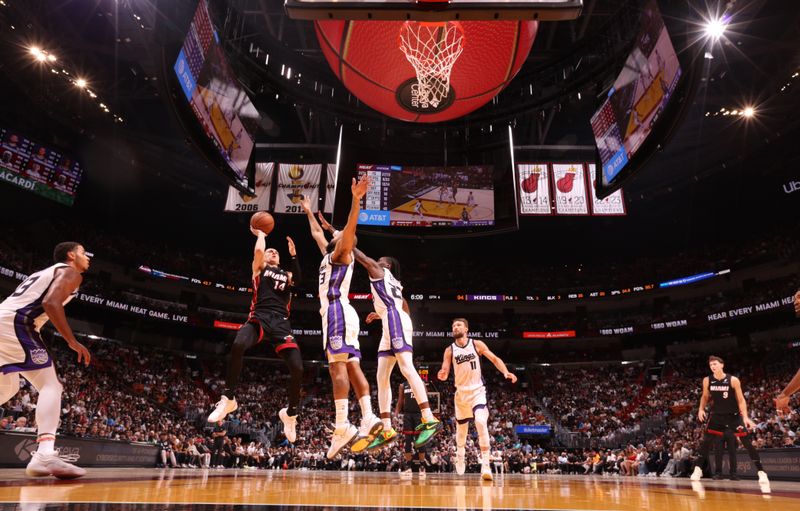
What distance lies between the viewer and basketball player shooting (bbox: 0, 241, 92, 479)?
12.5 feet

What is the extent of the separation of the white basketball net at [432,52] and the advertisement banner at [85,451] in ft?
23.5

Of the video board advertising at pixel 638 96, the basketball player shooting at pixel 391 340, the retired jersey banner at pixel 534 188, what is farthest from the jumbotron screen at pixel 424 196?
the basketball player shooting at pixel 391 340

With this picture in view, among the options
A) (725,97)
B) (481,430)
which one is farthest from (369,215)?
(725,97)

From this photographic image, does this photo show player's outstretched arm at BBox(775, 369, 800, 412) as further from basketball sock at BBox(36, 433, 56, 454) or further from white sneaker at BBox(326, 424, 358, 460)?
basketball sock at BBox(36, 433, 56, 454)

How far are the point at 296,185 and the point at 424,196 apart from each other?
14.1 feet

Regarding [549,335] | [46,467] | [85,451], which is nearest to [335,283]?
[46,467]

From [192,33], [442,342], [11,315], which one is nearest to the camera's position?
[11,315]

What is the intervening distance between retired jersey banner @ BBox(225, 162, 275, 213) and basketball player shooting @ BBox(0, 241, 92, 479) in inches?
467

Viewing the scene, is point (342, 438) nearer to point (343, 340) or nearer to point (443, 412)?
point (343, 340)

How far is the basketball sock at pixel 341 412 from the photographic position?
4591 millimetres

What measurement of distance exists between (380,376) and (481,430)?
202 cm

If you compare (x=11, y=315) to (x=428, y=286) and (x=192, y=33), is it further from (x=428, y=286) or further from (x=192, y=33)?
(x=428, y=286)

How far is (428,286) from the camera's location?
94.5 ft

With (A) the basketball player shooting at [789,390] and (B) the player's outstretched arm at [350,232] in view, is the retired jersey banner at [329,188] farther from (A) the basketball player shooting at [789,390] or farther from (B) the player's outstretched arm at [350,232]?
(A) the basketball player shooting at [789,390]
